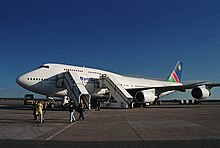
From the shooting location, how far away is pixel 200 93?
31.5 metres

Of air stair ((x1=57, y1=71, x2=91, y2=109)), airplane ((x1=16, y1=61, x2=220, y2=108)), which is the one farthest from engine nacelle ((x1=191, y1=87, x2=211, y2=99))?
air stair ((x1=57, y1=71, x2=91, y2=109))

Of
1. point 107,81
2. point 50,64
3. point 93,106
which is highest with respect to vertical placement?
point 50,64

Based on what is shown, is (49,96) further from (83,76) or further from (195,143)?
(195,143)

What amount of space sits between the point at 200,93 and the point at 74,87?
55.5 feet

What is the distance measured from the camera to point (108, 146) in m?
6.89

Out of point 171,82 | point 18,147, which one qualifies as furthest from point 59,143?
point 171,82

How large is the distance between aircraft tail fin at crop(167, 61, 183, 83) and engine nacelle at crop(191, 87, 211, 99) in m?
22.2

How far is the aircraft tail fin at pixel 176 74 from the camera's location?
180 ft

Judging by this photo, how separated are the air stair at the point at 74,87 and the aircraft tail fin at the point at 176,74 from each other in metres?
32.9

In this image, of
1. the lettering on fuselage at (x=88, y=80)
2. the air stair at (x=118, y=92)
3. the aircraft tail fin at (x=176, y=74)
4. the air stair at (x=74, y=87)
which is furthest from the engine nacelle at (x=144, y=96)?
the aircraft tail fin at (x=176, y=74)

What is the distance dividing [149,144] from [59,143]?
2.67m

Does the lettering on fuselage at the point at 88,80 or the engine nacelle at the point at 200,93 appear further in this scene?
the engine nacelle at the point at 200,93

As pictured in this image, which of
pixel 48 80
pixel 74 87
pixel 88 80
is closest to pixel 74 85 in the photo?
pixel 74 87

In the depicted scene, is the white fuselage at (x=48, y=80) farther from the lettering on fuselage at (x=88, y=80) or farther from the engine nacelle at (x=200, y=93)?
the engine nacelle at (x=200, y=93)
